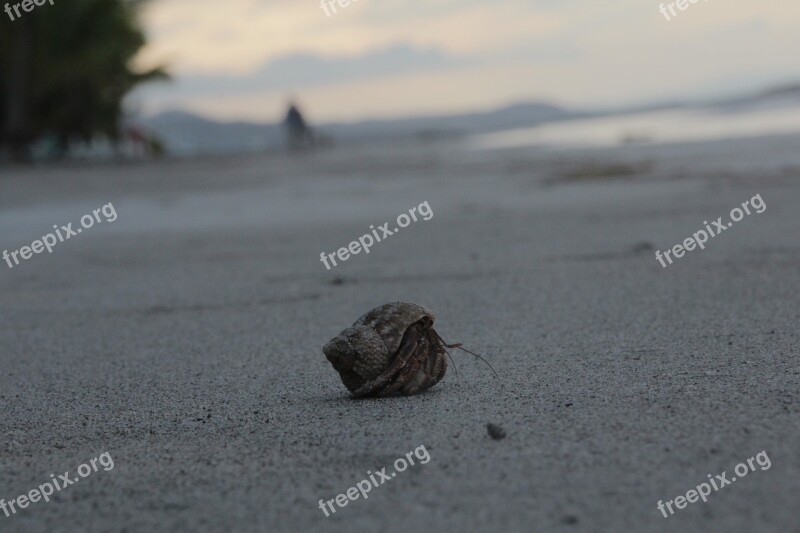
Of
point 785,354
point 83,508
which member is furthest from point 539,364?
point 83,508

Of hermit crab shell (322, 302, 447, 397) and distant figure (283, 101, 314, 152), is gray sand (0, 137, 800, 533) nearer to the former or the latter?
hermit crab shell (322, 302, 447, 397)

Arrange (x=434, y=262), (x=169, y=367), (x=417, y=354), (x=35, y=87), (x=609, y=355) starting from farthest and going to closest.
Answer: (x=35, y=87)
(x=434, y=262)
(x=169, y=367)
(x=609, y=355)
(x=417, y=354)

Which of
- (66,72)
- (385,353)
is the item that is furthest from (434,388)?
(66,72)

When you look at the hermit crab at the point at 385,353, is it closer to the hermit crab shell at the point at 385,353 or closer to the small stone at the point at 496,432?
the hermit crab shell at the point at 385,353

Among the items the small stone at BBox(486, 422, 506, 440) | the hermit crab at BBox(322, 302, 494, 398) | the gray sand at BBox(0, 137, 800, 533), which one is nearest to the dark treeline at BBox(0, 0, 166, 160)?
the gray sand at BBox(0, 137, 800, 533)

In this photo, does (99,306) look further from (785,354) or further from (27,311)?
(785,354)

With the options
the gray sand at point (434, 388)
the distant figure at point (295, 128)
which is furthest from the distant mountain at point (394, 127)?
the gray sand at point (434, 388)

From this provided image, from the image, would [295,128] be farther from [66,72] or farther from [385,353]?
[385,353]
